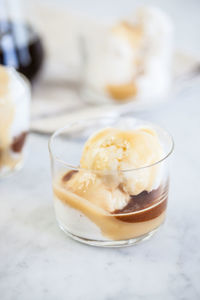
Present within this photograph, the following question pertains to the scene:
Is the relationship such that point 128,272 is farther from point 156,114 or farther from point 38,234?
point 156,114

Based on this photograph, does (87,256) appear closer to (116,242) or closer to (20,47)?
(116,242)

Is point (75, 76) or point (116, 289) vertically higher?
point (116, 289)

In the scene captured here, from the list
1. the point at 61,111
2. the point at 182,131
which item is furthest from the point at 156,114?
the point at 61,111

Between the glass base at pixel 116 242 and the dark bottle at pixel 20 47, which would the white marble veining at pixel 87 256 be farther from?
the dark bottle at pixel 20 47

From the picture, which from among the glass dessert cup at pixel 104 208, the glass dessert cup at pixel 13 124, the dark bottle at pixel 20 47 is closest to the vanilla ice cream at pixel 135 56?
the dark bottle at pixel 20 47

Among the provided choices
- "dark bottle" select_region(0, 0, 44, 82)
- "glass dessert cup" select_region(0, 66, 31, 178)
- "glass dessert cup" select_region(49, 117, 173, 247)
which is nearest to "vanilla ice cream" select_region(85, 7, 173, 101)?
"dark bottle" select_region(0, 0, 44, 82)

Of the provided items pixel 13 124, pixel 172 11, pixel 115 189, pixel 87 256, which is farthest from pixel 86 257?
pixel 172 11

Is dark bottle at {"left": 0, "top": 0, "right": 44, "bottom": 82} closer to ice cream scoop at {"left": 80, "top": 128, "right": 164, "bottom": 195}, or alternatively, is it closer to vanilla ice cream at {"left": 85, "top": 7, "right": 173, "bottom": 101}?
vanilla ice cream at {"left": 85, "top": 7, "right": 173, "bottom": 101}
